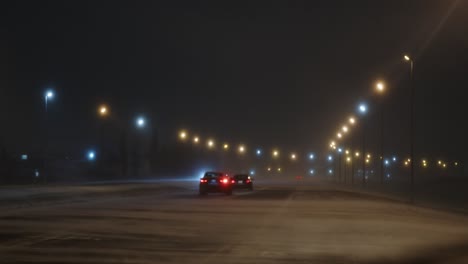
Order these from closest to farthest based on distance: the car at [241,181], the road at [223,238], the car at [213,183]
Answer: the road at [223,238] < the car at [213,183] < the car at [241,181]

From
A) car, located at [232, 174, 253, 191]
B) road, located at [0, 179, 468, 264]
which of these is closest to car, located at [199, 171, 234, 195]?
car, located at [232, 174, 253, 191]

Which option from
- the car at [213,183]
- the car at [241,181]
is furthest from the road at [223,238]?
the car at [241,181]

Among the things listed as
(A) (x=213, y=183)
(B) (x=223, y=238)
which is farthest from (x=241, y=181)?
(B) (x=223, y=238)

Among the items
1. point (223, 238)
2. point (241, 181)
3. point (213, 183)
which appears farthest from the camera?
point (241, 181)

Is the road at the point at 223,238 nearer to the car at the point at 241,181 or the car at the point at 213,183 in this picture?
the car at the point at 213,183

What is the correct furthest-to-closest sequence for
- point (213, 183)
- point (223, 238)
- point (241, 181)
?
point (241, 181) → point (213, 183) → point (223, 238)

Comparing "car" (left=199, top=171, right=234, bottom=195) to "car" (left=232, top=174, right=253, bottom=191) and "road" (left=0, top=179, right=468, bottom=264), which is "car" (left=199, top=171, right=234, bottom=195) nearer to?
"car" (left=232, top=174, right=253, bottom=191)

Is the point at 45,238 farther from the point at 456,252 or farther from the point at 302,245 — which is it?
the point at 456,252

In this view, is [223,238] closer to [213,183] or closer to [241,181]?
[213,183]

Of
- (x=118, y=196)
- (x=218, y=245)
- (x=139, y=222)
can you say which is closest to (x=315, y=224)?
(x=139, y=222)

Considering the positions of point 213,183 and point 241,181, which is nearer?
point 213,183

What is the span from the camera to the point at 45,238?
59.2ft

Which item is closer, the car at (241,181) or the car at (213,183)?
the car at (213,183)

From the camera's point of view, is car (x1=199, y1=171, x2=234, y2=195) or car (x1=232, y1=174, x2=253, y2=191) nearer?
car (x1=199, y1=171, x2=234, y2=195)
